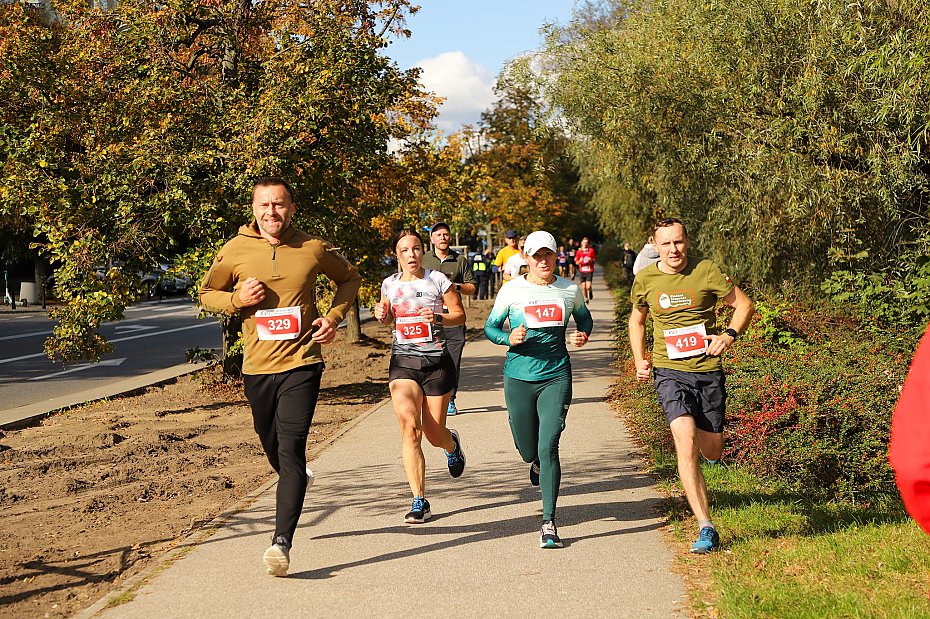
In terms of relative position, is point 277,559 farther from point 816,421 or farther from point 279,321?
point 816,421

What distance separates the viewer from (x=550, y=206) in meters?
40.8

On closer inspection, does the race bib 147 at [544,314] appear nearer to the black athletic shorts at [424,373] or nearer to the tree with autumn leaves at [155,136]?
the black athletic shorts at [424,373]

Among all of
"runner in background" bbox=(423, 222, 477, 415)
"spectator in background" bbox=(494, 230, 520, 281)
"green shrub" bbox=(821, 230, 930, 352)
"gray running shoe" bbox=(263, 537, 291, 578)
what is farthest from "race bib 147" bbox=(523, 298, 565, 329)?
"spectator in background" bbox=(494, 230, 520, 281)

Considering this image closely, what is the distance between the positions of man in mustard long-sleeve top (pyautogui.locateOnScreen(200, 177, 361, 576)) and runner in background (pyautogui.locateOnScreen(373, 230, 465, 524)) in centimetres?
106

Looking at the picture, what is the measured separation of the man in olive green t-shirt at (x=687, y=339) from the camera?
6125 millimetres

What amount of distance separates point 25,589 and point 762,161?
32.6ft

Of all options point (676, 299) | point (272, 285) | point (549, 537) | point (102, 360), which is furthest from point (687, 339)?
point (102, 360)

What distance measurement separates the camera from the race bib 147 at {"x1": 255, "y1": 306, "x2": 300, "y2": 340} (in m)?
5.75

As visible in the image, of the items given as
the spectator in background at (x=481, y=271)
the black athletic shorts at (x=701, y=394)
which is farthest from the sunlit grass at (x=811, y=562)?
the spectator in background at (x=481, y=271)

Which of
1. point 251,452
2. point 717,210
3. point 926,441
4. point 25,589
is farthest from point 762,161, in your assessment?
point 926,441

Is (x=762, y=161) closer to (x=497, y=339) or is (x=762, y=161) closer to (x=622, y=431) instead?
(x=622, y=431)

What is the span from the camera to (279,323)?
5.76 meters

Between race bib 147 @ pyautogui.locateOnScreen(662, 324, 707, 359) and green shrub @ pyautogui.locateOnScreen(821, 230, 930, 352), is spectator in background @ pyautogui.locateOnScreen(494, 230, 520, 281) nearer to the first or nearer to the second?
green shrub @ pyautogui.locateOnScreen(821, 230, 930, 352)

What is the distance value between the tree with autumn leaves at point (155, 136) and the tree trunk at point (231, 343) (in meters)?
1.32
